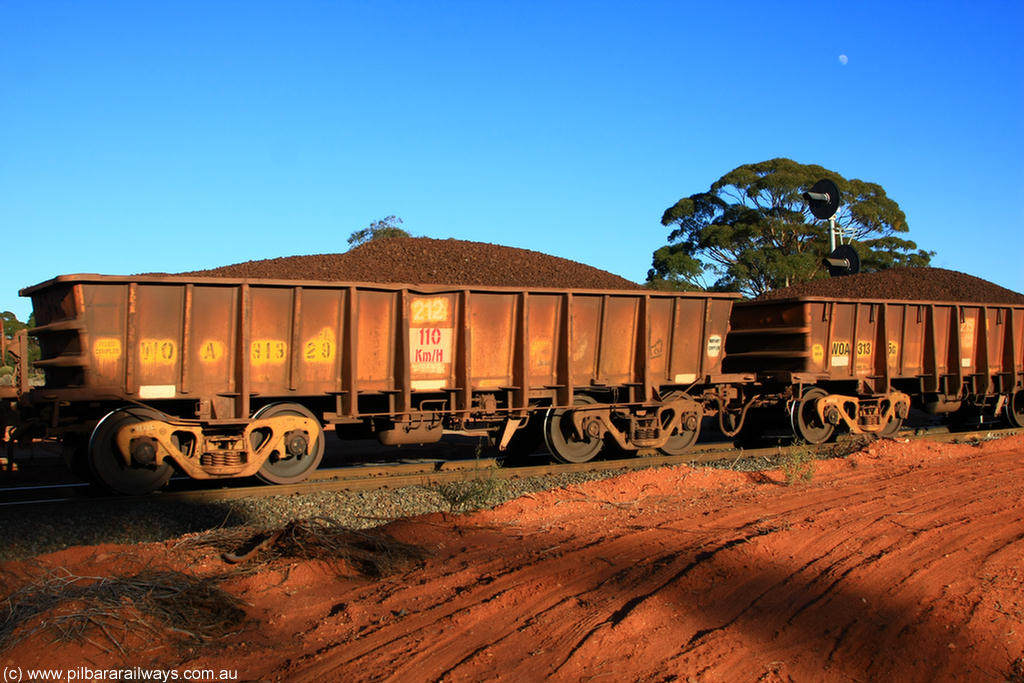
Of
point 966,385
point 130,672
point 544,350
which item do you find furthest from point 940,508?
point 966,385

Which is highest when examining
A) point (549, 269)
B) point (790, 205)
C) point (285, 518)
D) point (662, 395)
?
point (790, 205)

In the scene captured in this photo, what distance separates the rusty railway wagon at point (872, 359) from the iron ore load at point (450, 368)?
0.14 ft

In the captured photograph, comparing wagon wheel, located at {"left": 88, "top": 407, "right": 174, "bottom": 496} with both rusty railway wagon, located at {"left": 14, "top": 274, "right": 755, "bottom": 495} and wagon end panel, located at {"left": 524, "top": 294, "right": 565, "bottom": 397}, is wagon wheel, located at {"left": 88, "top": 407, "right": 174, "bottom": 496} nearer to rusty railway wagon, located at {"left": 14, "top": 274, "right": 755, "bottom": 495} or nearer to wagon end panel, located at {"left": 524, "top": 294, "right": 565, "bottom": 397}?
rusty railway wagon, located at {"left": 14, "top": 274, "right": 755, "bottom": 495}

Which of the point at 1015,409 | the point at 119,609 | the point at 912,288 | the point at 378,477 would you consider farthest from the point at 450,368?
the point at 912,288

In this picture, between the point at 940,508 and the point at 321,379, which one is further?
the point at 321,379

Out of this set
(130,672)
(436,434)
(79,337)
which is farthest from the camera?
(436,434)

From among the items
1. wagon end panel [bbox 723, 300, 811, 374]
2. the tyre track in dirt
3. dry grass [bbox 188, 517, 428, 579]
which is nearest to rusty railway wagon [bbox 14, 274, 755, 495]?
wagon end panel [bbox 723, 300, 811, 374]

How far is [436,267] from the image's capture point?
21.5 m

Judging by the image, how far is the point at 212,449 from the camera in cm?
1000

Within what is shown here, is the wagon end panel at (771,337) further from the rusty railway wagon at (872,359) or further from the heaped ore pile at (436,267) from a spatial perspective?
the heaped ore pile at (436,267)

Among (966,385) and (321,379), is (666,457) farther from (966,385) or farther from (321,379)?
(966,385)

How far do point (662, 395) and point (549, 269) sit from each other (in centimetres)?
889

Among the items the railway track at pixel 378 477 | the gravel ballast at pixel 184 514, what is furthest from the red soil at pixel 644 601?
the railway track at pixel 378 477

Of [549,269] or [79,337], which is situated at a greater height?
[549,269]
